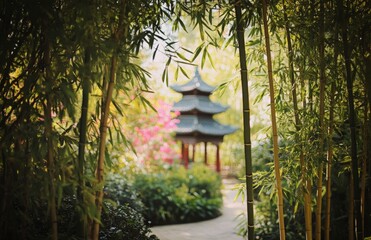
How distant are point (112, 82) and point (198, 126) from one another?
8236 mm

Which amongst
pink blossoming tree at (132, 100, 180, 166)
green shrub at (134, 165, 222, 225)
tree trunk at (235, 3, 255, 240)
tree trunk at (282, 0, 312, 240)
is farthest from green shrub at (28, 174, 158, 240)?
pink blossoming tree at (132, 100, 180, 166)

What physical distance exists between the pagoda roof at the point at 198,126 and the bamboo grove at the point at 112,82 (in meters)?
7.26

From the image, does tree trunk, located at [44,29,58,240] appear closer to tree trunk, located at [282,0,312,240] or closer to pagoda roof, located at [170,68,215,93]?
tree trunk, located at [282,0,312,240]

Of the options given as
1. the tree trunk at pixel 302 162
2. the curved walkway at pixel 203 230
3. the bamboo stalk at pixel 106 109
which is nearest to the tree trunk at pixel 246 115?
the tree trunk at pixel 302 162

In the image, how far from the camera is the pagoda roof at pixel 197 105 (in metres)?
10.2

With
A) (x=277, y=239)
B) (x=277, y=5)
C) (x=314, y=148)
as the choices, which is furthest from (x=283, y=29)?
(x=277, y=239)

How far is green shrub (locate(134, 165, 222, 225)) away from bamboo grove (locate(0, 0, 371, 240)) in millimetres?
3162

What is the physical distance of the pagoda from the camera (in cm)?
1016

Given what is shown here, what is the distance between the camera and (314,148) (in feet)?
7.67

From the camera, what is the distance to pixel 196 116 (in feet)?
34.1

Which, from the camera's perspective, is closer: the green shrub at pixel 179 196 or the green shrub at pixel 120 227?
the green shrub at pixel 120 227

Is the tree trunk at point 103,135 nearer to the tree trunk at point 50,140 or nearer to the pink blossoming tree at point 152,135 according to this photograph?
the tree trunk at point 50,140

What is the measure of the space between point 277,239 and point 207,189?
2631 millimetres

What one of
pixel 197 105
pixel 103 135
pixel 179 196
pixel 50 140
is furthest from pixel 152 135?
pixel 50 140
